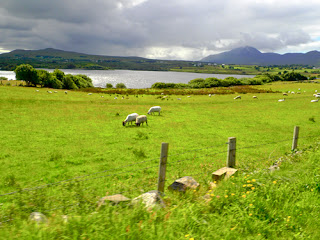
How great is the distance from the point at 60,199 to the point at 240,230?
5.03 m

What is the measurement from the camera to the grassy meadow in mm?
4605

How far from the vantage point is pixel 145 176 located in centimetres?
1204

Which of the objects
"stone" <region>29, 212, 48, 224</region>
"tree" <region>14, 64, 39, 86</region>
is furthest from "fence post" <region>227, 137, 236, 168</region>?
"tree" <region>14, 64, 39, 86</region>

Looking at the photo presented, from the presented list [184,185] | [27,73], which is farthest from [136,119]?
[27,73]

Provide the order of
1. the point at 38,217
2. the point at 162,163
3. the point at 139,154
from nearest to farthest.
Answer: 1. the point at 38,217
2. the point at 162,163
3. the point at 139,154

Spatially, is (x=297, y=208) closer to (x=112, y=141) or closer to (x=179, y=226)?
(x=179, y=226)

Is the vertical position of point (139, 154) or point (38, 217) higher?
point (38, 217)

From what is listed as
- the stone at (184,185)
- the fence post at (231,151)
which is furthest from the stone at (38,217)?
the fence post at (231,151)

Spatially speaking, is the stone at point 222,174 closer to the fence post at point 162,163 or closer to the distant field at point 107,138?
the distant field at point 107,138

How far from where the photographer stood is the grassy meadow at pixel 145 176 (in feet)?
15.1

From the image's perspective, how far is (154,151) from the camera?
17031mm

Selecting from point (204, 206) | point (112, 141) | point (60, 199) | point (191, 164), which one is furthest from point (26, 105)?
point (204, 206)

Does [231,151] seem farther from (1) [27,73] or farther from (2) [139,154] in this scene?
(1) [27,73]

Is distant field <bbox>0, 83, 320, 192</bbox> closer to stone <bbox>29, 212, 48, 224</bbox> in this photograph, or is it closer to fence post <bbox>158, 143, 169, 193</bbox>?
fence post <bbox>158, 143, 169, 193</bbox>
